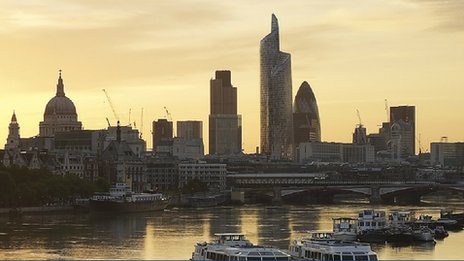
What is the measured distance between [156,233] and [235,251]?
41804 mm

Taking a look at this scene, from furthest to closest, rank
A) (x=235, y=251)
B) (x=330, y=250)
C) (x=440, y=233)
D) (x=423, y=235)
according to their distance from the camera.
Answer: (x=440, y=233) < (x=423, y=235) < (x=330, y=250) < (x=235, y=251)

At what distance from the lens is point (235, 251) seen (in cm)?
6925

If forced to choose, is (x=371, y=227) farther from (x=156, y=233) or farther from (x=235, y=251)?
(x=235, y=251)

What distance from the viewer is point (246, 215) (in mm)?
142500

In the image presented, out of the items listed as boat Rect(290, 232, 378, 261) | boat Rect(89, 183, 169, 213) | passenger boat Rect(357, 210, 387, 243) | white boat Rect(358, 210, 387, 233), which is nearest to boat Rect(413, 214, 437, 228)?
passenger boat Rect(357, 210, 387, 243)

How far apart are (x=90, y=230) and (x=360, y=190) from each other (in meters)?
82.8

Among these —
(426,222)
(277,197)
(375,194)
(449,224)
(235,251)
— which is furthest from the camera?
(375,194)

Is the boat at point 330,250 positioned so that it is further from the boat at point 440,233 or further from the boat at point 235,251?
the boat at point 440,233

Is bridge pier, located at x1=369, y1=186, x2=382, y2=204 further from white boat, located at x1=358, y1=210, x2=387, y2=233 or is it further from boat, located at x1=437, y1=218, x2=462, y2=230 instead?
white boat, located at x1=358, y1=210, x2=387, y2=233

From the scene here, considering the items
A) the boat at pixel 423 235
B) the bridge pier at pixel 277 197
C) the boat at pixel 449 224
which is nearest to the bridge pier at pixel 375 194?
the bridge pier at pixel 277 197

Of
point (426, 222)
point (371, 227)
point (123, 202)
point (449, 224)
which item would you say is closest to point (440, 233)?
point (426, 222)

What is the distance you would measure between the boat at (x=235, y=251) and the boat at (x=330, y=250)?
345 centimetres

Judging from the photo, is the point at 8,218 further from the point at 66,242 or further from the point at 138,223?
the point at 66,242

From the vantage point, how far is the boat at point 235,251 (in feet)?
221
